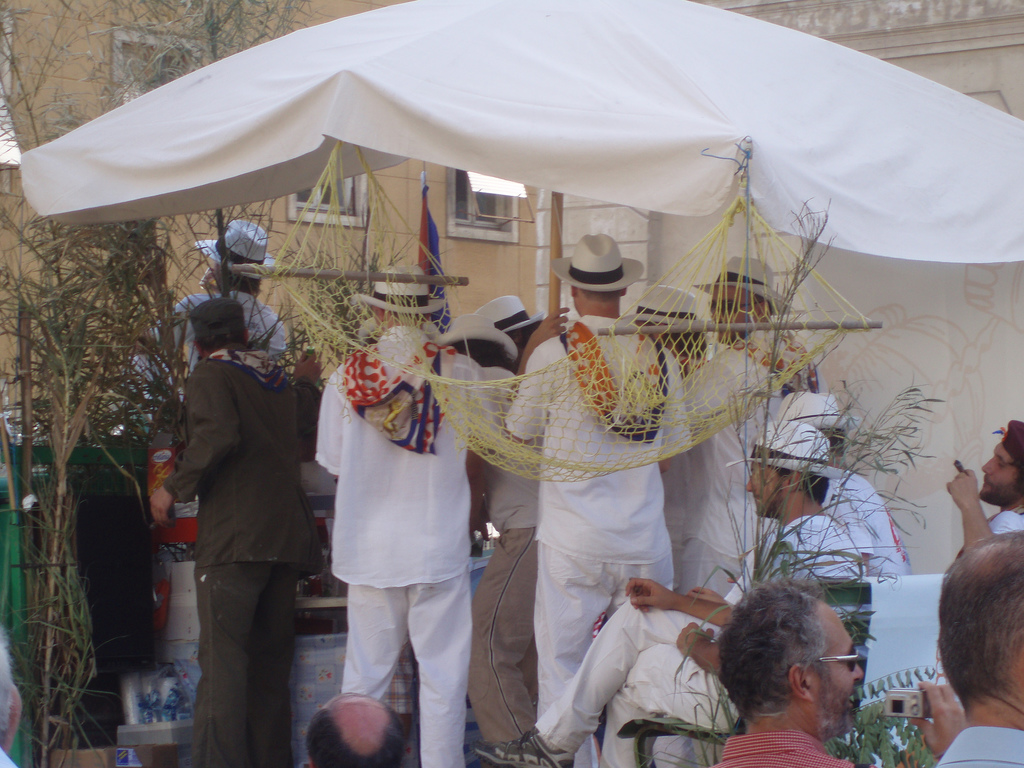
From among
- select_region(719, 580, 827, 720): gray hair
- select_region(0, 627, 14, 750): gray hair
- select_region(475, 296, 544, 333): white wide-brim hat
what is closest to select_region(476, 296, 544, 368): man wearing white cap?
select_region(475, 296, 544, 333): white wide-brim hat

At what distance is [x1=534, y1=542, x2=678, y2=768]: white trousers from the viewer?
3.63m

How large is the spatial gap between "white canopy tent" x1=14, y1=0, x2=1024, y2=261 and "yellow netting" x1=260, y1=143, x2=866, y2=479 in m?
0.20

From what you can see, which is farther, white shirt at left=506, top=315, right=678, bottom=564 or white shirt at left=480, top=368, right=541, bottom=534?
white shirt at left=480, top=368, right=541, bottom=534

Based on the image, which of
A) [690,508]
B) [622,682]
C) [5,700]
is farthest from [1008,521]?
[5,700]

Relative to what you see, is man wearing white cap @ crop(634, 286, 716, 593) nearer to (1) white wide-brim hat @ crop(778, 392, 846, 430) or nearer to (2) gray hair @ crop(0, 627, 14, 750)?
(1) white wide-brim hat @ crop(778, 392, 846, 430)

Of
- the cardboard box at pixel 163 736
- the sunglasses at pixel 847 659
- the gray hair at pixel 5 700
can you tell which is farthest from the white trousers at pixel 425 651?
the gray hair at pixel 5 700

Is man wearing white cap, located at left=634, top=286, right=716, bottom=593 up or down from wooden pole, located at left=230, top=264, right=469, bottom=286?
down

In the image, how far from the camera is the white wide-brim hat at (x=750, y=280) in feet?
9.06

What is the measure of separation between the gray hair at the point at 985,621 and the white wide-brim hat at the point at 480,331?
2652 mm

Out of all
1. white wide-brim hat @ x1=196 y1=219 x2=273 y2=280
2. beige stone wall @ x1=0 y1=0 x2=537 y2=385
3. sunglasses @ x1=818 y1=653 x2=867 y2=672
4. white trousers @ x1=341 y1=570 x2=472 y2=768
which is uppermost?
beige stone wall @ x1=0 y1=0 x2=537 y2=385

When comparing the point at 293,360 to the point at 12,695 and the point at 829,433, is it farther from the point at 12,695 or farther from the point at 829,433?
the point at 12,695

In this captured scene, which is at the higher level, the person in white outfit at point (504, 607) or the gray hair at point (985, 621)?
the gray hair at point (985, 621)

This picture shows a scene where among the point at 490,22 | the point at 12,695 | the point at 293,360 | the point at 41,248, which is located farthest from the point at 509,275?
the point at 12,695

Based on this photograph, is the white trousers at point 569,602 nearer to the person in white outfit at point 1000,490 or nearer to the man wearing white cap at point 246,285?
the person in white outfit at point 1000,490
